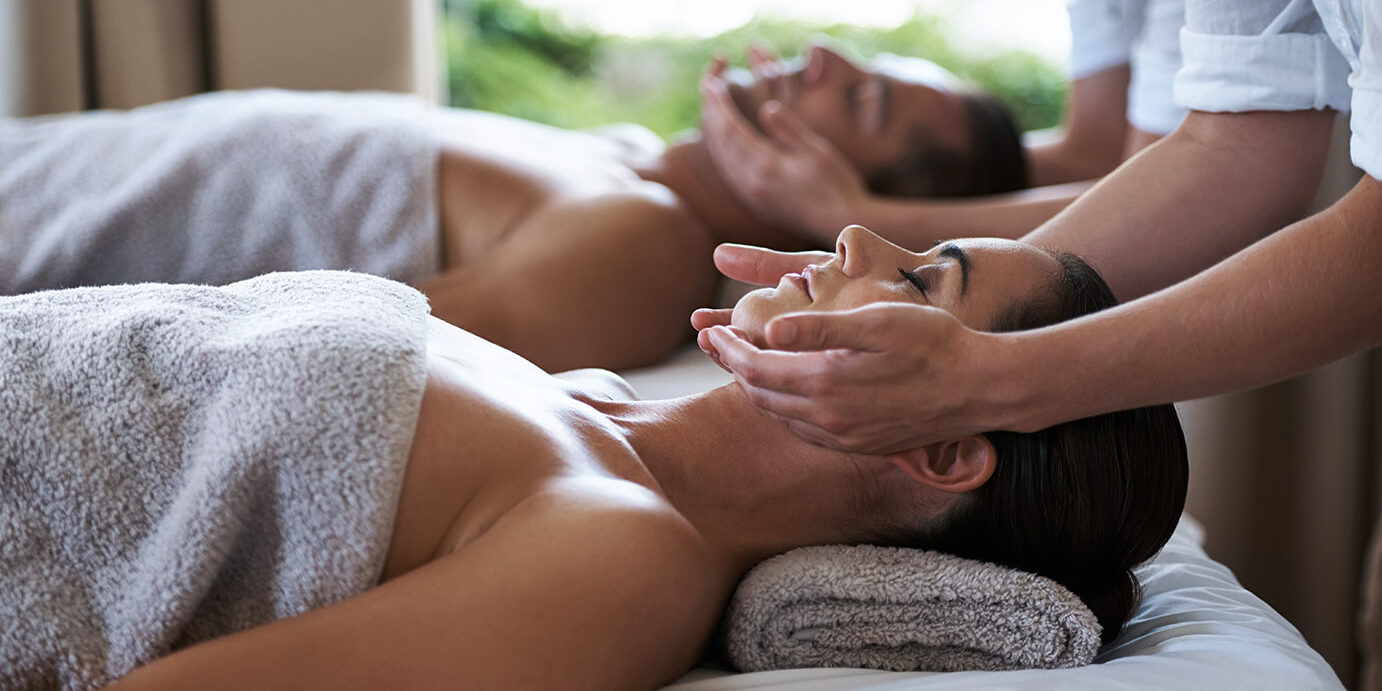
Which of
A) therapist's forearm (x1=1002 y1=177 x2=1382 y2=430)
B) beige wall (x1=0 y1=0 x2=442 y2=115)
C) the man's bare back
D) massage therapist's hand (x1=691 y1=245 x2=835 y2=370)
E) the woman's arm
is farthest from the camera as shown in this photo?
beige wall (x1=0 y1=0 x2=442 y2=115)

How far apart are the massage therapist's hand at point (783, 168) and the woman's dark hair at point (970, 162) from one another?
0.28 feet

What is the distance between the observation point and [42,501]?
2.93 ft

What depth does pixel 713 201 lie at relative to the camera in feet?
7.32

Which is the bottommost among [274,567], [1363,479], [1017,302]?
[1363,479]

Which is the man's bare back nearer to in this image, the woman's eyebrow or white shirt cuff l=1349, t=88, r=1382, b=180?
the woman's eyebrow

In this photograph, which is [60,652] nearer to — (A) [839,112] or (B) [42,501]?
(B) [42,501]

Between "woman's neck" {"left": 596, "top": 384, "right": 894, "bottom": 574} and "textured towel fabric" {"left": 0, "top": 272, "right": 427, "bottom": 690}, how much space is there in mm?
297

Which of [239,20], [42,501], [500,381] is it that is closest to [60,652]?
[42,501]

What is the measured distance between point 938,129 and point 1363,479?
1.11 metres

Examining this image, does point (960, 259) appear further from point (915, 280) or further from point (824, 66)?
point (824, 66)

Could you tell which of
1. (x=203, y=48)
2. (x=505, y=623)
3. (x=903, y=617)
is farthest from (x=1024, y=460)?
(x=203, y=48)

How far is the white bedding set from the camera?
0.96 metres

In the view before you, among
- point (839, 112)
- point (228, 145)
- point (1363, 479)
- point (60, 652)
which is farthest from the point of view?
point (1363, 479)

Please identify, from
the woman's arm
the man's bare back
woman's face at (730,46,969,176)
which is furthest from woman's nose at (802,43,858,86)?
the woman's arm
